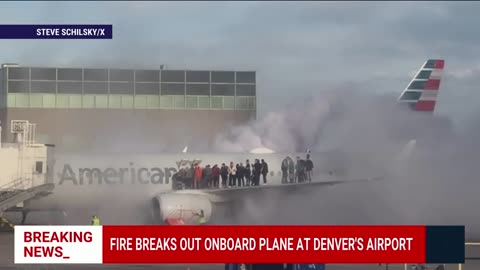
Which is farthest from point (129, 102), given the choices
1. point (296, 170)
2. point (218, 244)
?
point (218, 244)

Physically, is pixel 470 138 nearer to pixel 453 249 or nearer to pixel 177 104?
pixel 453 249

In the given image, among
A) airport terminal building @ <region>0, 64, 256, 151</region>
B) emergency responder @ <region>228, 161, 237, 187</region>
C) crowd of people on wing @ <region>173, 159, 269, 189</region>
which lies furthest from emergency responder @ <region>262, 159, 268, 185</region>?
airport terminal building @ <region>0, 64, 256, 151</region>

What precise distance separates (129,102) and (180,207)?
26692mm

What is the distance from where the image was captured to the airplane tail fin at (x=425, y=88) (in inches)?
2068

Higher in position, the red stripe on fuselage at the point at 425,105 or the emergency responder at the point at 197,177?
the red stripe on fuselage at the point at 425,105

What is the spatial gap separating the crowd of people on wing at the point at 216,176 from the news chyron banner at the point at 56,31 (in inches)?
653

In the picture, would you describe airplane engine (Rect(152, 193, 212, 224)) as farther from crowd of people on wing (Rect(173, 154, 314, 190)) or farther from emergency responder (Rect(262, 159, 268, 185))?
emergency responder (Rect(262, 159, 268, 185))

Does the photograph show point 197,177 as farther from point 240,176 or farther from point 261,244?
point 261,244

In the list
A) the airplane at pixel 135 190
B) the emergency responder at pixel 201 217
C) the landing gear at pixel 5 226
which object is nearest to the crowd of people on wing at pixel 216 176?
the airplane at pixel 135 190

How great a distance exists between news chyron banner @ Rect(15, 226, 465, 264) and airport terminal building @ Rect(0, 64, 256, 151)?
37393mm

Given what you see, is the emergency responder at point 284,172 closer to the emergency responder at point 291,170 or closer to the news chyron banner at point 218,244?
the emergency responder at point 291,170

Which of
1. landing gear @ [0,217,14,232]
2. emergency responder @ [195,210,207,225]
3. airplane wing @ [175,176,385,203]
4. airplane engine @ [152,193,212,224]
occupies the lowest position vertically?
landing gear @ [0,217,14,232]

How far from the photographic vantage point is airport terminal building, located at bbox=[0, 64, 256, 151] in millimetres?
55000

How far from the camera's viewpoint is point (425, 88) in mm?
53781
